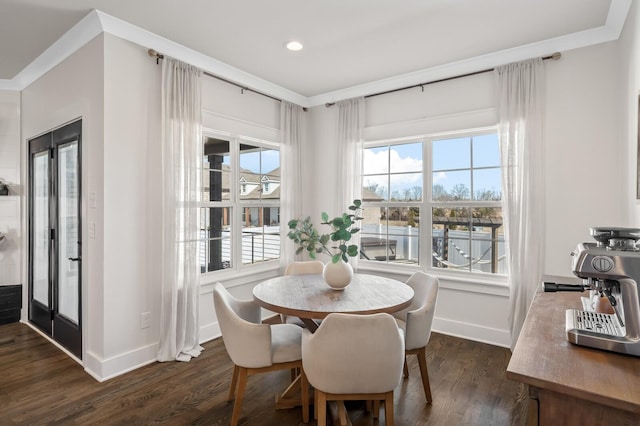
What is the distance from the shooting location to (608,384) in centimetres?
100

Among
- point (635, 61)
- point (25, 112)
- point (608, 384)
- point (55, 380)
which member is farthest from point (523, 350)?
point (25, 112)

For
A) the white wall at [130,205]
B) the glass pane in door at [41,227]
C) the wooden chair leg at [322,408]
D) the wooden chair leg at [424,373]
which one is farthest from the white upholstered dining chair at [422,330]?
the glass pane in door at [41,227]

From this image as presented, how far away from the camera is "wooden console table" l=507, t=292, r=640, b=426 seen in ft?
3.14

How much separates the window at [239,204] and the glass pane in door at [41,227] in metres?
Answer: 1.64

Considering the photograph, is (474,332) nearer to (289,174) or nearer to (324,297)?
(324,297)

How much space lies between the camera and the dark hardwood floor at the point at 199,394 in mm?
2207

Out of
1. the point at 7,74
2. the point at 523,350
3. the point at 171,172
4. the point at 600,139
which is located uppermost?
the point at 7,74

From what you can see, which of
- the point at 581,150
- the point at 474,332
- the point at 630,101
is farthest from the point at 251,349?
the point at 581,150

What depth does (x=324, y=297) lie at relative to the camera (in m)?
2.29

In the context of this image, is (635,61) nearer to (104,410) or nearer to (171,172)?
(171,172)

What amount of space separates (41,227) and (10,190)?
74 cm

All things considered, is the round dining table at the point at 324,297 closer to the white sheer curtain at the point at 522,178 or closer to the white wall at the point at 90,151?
the white sheer curtain at the point at 522,178

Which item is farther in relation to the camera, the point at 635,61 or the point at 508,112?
the point at 508,112

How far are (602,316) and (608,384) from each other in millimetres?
574
